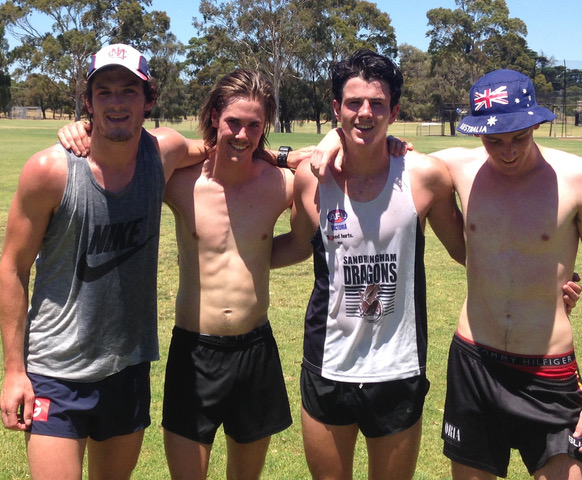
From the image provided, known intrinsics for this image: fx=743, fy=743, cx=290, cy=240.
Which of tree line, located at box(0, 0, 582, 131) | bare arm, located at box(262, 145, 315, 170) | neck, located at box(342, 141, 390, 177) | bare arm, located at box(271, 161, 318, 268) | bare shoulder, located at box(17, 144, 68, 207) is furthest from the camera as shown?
tree line, located at box(0, 0, 582, 131)

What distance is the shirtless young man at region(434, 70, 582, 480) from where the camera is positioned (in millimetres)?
3477

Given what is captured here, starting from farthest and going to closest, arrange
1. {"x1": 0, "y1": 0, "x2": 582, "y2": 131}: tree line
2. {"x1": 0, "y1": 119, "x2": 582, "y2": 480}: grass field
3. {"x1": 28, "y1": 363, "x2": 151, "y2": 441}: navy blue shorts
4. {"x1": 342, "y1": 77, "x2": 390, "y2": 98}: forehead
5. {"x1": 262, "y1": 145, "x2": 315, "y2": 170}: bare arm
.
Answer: {"x1": 0, "y1": 0, "x2": 582, "y2": 131}: tree line → {"x1": 0, "y1": 119, "x2": 582, "y2": 480}: grass field → {"x1": 262, "y1": 145, "x2": 315, "y2": 170}: bare arm → {"x1": 342, "y1": 77, "x2": 390, "y2": 98}: forehead → {"x1": 28, "y1": 363, "x2": 151, "y2": 441}: navy blue shorts

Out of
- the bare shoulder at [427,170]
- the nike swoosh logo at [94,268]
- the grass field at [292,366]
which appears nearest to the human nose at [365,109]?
the bare shoulder at [427,170]

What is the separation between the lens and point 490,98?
3549mm

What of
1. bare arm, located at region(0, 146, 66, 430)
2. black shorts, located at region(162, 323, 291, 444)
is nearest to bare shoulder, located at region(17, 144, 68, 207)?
bare arm, located at region(0, 146, 66, 430)

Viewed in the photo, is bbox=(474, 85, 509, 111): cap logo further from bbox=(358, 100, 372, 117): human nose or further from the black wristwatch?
the black wristwatch

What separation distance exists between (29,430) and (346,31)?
63093 millimetres

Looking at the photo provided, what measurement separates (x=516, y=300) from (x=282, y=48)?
59.9 meters

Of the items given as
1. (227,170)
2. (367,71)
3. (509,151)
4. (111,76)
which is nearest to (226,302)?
(227,170)

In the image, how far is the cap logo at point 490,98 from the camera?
11.5 ft

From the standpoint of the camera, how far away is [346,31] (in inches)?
2496

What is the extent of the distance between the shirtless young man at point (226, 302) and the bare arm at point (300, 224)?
8 centimetres

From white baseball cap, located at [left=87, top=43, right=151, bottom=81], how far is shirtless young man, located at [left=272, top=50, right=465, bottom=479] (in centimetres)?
100

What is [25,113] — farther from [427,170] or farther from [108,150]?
[427,170]
